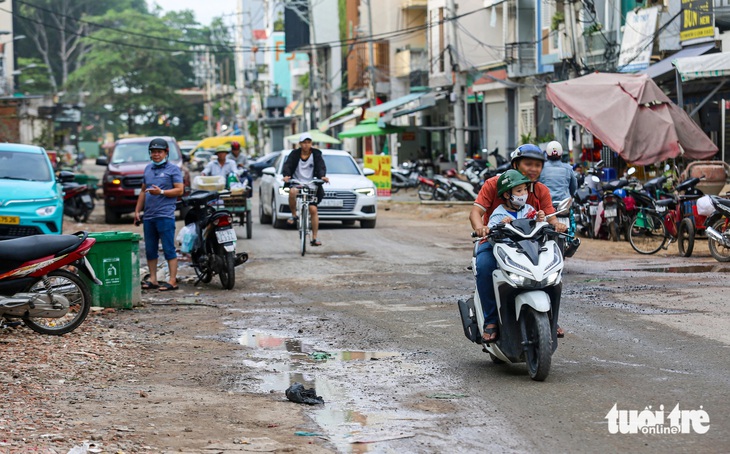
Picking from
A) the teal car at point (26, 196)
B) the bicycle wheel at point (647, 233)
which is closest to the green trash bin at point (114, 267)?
the teal car at point (26, 196)

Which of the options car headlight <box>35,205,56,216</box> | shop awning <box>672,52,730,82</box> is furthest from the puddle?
car headlight <box>35,205,56,216</box>

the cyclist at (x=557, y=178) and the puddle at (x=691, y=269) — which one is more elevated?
the cyclist at (x=557, y=178)

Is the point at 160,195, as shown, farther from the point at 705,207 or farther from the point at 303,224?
the point at 705,207

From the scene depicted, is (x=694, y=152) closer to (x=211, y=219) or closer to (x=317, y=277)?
(x=317, y=277)

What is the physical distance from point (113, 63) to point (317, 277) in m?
85.7

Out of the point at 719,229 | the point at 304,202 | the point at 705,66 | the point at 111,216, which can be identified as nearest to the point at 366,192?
the point at 304,202

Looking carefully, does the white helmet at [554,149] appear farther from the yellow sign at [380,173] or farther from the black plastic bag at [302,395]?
the yellow sign at [380,173]

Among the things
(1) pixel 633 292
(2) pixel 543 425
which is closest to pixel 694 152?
(1) pixel 633 292

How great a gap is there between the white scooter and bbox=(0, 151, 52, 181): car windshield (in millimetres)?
10522

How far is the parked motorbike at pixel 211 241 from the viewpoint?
1331 cm

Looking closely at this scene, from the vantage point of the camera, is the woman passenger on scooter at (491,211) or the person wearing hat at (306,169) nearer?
the woman passenger on scooter at (491,211)

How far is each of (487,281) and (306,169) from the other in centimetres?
1004

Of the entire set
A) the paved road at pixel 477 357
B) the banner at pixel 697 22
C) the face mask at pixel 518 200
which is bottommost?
the paved road at pixel 477 357

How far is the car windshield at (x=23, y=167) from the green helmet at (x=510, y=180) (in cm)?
1054
